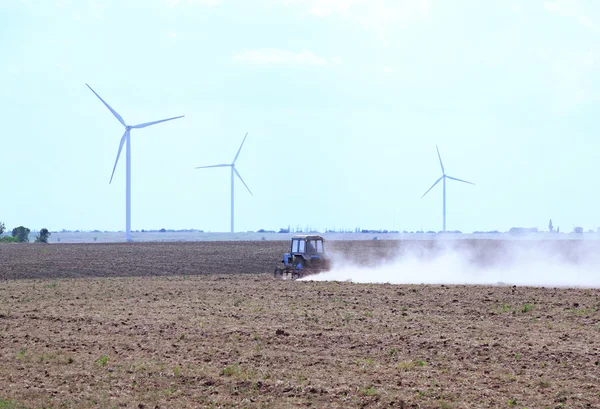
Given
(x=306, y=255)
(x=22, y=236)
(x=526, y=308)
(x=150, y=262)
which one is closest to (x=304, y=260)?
(x=306, y=255)

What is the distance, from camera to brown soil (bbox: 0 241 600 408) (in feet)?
62.2

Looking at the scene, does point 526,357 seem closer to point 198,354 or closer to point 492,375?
point 492,375

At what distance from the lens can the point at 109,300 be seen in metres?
39.2

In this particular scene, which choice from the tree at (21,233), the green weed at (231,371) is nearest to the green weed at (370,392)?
the green weed at (231,371)

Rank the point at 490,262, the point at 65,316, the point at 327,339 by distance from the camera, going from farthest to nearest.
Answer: the point at 490,262 < the point at 65,316 < the point at 327,339

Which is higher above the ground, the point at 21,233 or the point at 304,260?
the point at 21,233

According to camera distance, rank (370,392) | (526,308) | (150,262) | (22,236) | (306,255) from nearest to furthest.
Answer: (370,392), (526,308), (306,255), (150,262), (22,236)

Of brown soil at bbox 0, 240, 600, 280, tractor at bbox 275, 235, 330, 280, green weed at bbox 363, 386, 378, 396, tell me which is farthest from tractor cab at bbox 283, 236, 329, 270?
green weed at bbox 363, 386, 378, 396

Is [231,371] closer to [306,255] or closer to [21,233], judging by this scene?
[306,255]

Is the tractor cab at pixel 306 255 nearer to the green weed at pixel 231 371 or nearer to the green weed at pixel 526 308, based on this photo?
the green weed at pixel 526 308

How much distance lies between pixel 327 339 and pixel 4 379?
943 centimetres

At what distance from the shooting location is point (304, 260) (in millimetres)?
51406

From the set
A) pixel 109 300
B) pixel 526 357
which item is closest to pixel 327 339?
pixel 526 357

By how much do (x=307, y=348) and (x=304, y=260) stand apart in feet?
88.9
